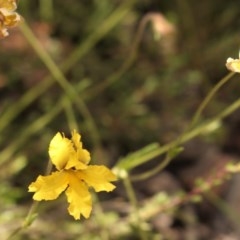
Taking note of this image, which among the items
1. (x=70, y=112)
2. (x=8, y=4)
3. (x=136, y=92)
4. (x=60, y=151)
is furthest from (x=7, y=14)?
(x=136, y=92)

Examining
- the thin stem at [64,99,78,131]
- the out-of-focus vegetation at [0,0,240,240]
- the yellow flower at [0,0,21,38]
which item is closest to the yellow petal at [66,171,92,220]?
the yellow flower at [0,0,21,38]

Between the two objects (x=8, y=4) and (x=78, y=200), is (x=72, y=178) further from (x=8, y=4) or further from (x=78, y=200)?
(x=8, y=4)

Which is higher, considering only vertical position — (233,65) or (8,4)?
(8,4)

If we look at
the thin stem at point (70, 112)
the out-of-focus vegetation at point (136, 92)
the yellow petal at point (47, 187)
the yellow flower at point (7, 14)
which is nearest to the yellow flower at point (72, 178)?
the yellow petal at point (47, 187)

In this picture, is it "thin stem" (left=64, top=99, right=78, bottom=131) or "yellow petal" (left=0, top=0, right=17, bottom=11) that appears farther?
"thin stem" (left=64, top=99, right=78, bottom=131)

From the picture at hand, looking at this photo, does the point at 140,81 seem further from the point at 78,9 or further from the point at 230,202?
the point at 230,202

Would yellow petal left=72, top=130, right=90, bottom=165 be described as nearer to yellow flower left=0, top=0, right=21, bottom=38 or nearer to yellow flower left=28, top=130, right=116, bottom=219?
yellow flower left=28, top=130, right=116, bottom=219

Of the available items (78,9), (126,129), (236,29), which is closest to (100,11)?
(78,9)
